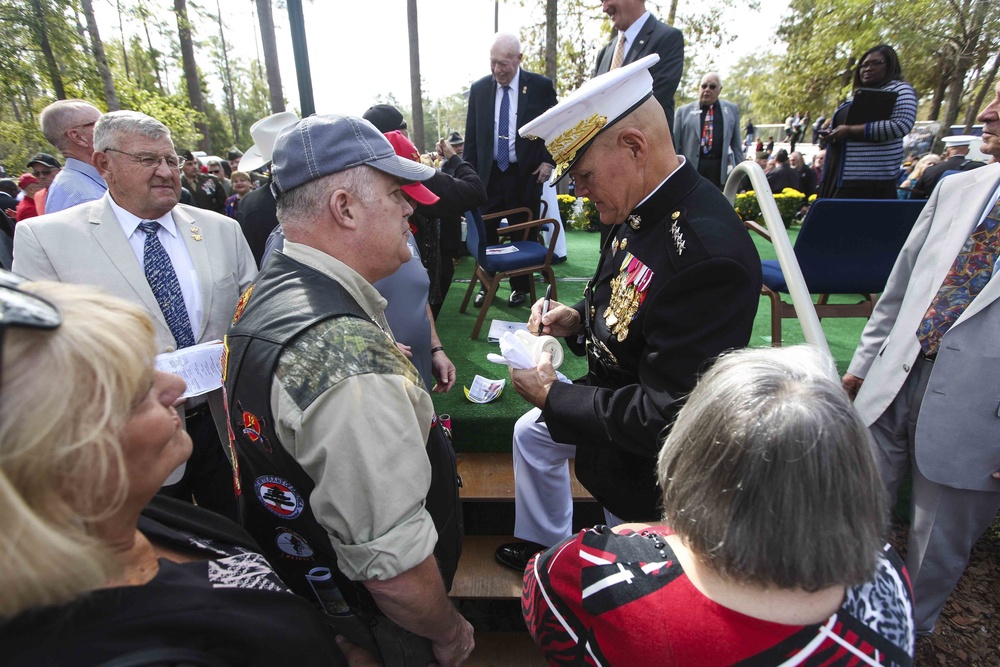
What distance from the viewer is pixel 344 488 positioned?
3.71 ft

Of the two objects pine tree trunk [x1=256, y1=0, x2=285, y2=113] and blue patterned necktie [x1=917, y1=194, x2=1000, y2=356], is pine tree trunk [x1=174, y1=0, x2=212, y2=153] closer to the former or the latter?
pine tree trunk [x1=256, y1=0, x2=285, y2=113]

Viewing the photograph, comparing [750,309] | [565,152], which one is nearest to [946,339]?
[750,309]

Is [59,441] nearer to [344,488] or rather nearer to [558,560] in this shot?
[344,488]

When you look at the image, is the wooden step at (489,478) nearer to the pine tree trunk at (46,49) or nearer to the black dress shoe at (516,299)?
the black dress shoe at (516,299)

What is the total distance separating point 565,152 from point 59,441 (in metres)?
1.60

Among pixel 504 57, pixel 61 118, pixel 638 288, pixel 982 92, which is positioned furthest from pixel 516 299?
pixel 982 92

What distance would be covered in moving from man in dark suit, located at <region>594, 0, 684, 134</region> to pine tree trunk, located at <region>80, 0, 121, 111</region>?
14.2 m

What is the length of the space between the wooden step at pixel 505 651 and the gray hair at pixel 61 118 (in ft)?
12.4

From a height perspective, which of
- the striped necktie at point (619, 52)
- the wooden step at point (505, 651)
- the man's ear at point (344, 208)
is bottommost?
the wooden step at point (505, 651)

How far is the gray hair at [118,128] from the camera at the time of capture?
2.17m

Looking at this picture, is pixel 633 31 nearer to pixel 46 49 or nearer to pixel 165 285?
pixel 165 285

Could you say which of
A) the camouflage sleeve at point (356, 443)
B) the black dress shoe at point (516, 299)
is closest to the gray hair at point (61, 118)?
the camouflage sleeve at point (356, 443)

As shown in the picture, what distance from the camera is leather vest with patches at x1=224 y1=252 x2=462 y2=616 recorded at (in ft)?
4.02

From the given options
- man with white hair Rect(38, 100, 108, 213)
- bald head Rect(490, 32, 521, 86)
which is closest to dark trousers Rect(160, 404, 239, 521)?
man with white hair Rect(38, 100, 108, 213)
